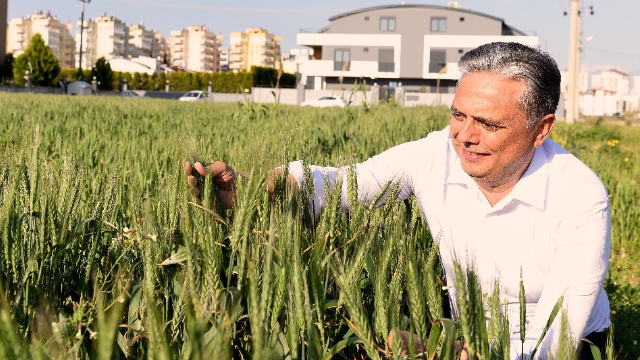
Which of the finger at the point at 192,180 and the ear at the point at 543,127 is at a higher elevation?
the ear at the point at 543,127

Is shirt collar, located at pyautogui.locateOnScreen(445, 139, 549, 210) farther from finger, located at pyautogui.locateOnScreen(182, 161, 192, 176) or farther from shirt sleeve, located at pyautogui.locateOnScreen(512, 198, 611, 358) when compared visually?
finger, located at pyautogui.locateOnScreen(182, 161, 192, 176)

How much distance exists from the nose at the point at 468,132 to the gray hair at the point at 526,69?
126 millimetres

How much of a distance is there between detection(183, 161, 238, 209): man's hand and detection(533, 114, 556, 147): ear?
32.5 inches

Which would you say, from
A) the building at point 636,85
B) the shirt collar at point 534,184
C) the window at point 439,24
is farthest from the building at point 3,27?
the building at point 636,85

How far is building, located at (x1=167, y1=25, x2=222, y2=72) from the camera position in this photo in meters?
172

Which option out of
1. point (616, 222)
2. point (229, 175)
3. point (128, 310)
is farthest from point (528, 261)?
point (616, 222)

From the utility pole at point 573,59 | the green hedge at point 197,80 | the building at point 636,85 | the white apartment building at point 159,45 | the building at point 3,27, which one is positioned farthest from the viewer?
the white apartment building at point 159,45

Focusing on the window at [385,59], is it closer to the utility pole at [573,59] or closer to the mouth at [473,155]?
the utility pole at [573,59]

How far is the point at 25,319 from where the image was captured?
1.12 m

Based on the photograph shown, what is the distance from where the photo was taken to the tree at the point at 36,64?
4294 cm

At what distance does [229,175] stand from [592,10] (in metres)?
29.7

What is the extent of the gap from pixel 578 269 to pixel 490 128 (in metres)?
0.42

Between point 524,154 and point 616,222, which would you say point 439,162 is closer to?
point 524,154

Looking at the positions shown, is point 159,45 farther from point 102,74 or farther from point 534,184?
point 534,184
